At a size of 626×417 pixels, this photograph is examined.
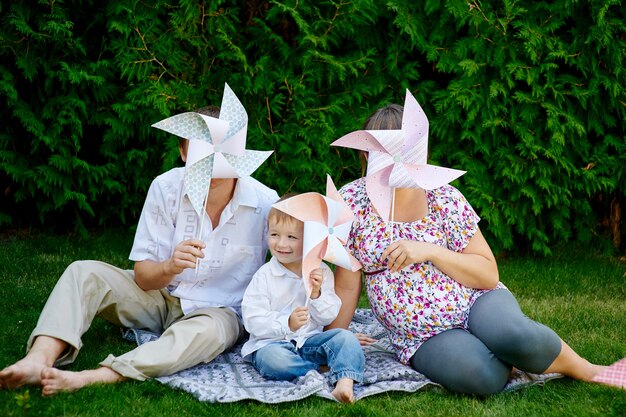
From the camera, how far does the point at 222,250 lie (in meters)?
3.65

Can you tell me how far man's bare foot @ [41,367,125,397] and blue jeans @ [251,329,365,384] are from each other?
614 millimetres

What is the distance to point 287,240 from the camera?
3457mm

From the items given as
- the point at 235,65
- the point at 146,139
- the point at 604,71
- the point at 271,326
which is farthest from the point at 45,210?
the point at 604,71

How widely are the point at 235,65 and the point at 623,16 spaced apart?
2.63 m

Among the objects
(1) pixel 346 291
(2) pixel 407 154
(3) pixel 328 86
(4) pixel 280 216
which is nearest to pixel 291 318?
(1) pixel 346 291

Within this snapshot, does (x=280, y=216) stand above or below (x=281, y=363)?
above

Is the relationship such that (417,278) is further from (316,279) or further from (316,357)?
(316,357)

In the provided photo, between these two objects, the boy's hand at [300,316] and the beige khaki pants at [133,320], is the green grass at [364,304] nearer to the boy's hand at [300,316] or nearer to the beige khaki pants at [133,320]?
the beige khaki pants at [133,320]

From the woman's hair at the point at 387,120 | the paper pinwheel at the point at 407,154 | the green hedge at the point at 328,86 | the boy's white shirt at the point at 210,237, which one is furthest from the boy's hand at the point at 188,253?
the green hedge at the point at 328,86

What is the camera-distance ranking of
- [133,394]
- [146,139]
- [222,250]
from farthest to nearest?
[146,139]
[222,250]
[133,394]

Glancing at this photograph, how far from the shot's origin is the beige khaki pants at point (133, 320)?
3243 mm

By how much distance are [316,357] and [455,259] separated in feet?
2.29

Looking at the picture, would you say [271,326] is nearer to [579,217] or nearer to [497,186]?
[497,186]

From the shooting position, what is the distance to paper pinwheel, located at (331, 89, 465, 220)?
3.35 metres
